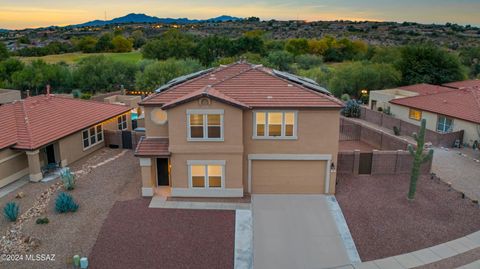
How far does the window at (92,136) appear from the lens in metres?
25.3

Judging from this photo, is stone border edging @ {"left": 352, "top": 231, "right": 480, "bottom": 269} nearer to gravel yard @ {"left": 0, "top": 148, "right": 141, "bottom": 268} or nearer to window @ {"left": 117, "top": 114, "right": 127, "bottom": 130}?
gravel yard @ {"left": 0, "top": 148, "right": 141, "bottom": 268}

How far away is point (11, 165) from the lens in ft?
67.1

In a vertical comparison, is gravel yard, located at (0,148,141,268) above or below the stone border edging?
above

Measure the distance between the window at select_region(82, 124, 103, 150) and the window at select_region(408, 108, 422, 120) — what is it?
26.5m

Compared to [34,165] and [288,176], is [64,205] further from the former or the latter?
[288,176]

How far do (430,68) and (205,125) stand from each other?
4219 cm

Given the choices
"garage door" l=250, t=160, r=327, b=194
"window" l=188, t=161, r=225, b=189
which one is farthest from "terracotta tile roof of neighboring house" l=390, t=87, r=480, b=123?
"window" l=188, t=161, r=225, b=189

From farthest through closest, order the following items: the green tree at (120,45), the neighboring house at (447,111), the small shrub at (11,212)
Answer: the green tree at (120,45)
the neighboring house at (447,111)
the small shrub at (11,212)

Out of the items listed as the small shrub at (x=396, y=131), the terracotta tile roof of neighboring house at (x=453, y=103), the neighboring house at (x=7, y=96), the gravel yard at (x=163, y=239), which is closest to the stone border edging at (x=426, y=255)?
the gravel yard at (x=163, y=239)

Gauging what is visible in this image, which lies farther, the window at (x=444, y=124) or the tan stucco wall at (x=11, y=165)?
the window at (x=444, y=124)

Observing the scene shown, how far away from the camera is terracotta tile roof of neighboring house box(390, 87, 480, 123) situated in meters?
28.8

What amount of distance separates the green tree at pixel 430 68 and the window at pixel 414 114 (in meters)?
17.4

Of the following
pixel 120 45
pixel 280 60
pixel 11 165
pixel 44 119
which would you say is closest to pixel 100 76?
pixel 280 60

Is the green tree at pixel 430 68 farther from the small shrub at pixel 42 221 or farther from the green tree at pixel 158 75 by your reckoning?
the small shrub at pixel 42 221
